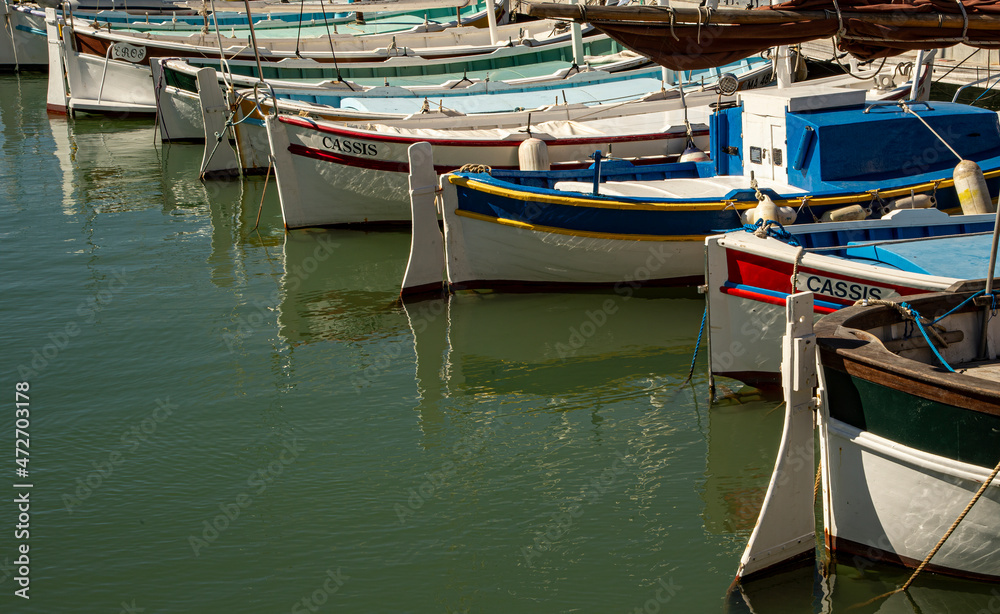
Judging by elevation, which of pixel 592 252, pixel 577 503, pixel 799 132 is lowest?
pixel 577 503

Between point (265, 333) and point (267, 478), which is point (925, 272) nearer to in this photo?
point (267, 478)

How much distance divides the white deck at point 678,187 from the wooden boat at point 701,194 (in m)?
0.02

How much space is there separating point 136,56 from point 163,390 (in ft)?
60.4

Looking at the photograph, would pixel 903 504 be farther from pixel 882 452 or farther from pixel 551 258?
pixel 551 258

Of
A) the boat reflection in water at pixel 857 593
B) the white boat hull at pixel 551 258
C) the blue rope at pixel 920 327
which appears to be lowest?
the boat reflection in water at pixel 857 593

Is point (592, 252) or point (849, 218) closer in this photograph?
point (849, 218)

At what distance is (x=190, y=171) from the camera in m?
21.9

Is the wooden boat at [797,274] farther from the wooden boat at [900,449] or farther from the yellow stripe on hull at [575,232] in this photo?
the yellow stripe on hull at [575,232]

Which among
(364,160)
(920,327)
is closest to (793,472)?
(920,327)

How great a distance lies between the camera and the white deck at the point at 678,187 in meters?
12.9

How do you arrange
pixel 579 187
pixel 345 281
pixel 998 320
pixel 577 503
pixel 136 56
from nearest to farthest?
pixel 998 320 < pixel 577 503 < pixel 579 187 < pixel 345 281 < pixel 136 56

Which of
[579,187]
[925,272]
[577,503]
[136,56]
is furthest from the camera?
[136,56]

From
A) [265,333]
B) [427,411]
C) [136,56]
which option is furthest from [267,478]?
[136,56]

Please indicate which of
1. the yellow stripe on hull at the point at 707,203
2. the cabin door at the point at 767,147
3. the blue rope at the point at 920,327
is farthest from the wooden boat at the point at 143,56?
the blue rope at the point at 920,327
